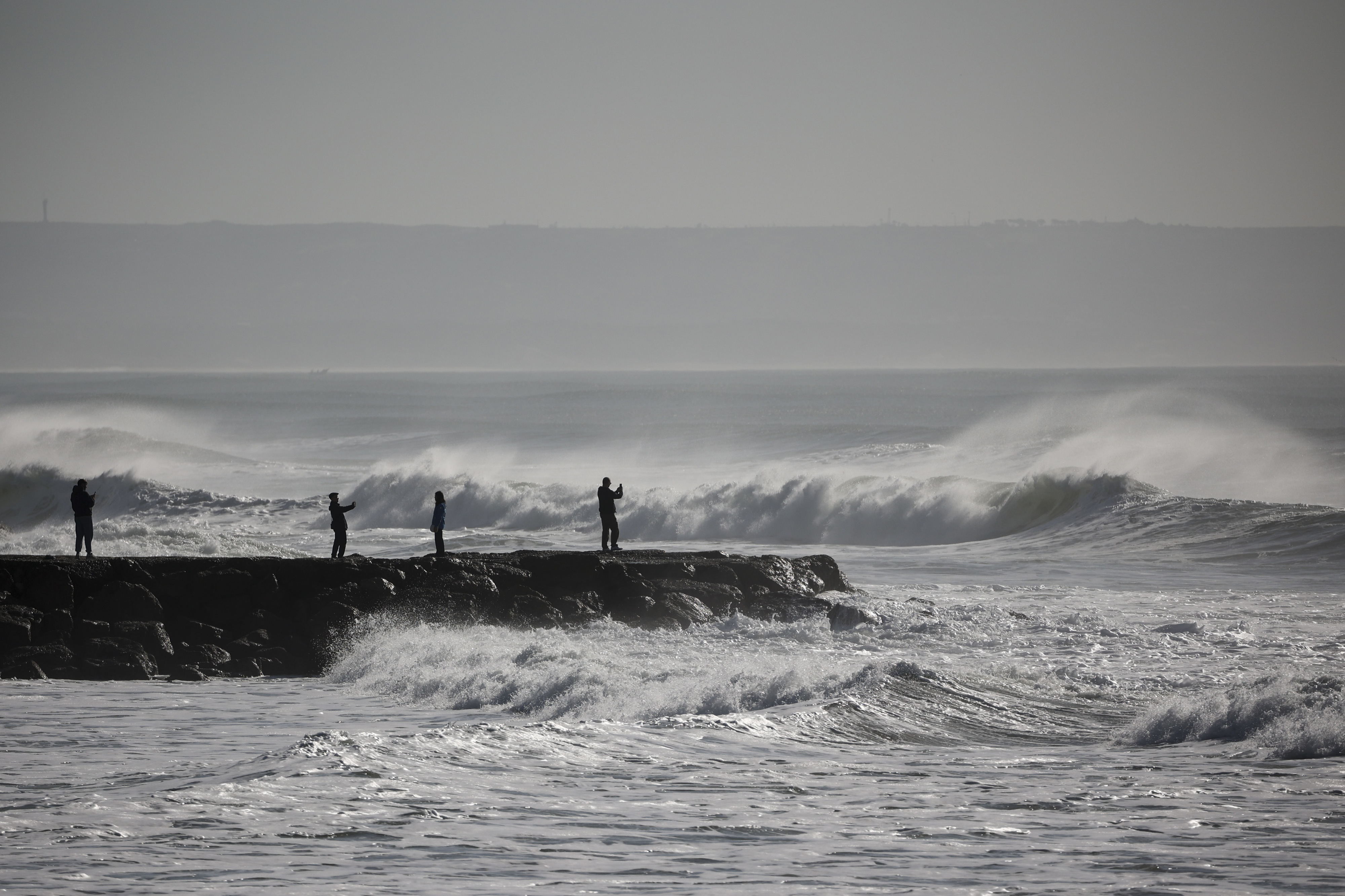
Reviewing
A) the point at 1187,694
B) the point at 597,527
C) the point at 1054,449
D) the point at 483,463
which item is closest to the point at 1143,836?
the point at 1187,694

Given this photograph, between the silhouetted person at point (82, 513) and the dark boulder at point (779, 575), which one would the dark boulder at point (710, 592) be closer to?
the dark boulder at point (779, 575)

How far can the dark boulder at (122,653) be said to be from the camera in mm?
12602

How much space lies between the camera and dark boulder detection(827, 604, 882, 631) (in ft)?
47.7

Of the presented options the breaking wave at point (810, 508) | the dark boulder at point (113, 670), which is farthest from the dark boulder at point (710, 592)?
the breaking wave at point (810, 508)

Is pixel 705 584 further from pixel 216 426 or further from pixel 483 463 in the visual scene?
pixel 216 426

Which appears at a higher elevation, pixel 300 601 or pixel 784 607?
pixel 300 601

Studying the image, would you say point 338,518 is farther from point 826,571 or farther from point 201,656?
point 826,571

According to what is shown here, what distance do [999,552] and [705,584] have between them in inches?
352

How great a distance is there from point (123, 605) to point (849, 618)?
798 cm

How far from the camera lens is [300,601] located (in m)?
14.4

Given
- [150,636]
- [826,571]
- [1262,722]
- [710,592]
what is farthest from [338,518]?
[1262,722]

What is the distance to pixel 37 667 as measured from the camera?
1247 centimetres

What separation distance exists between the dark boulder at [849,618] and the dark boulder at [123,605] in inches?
290

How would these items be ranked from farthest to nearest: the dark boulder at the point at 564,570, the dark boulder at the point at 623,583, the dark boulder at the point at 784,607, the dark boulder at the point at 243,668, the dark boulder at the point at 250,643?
the dark boulder at the point at 564,570 < the dark boulder at the point at 623,583 < the dark boulder at the point at 784,607 < the dark boulder at the point at 250,643 < the dark boulder at the point at 243,668
